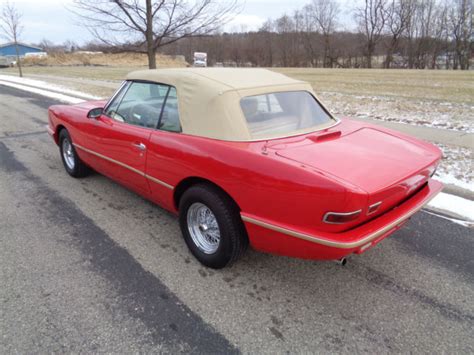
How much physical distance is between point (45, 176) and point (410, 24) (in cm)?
6508

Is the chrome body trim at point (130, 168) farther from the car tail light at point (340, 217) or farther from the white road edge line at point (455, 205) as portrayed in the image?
the white road edge line at point (455, 205)

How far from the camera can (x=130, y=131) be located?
11.4 feet

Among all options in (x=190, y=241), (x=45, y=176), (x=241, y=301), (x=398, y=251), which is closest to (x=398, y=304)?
(x=398, y=251)

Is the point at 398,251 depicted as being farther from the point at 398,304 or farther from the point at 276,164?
the point at 276,164

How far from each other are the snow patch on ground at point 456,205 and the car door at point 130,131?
10.7ft

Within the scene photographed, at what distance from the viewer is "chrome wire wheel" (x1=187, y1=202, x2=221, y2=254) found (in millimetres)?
2910

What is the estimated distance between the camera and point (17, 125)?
873cm

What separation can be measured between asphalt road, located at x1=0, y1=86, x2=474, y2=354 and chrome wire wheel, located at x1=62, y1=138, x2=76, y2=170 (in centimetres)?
122

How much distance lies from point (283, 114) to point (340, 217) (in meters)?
1.29

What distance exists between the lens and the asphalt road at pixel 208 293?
2234 millimetres

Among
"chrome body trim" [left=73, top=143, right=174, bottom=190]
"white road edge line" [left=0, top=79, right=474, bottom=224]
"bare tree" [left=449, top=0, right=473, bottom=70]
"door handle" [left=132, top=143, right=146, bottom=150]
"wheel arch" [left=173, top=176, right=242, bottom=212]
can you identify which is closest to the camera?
"wheel arch" [left=173, top=176, right=242, bottom=212]

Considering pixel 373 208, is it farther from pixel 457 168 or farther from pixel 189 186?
pixel 457 168

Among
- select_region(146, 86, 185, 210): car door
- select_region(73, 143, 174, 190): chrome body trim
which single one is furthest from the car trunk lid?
select_region(73, 143, 174, 190): chrome body trim

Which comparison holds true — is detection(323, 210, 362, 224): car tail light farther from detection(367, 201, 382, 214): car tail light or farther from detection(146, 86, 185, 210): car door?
detection(146, 86, 185, 210): car door
